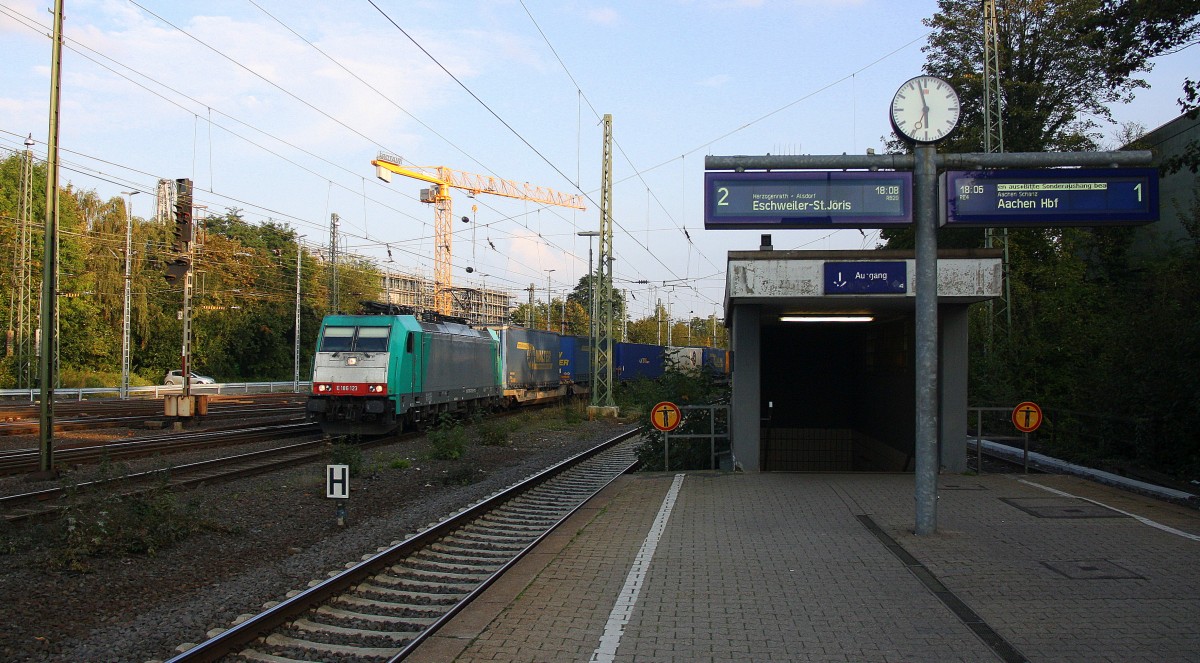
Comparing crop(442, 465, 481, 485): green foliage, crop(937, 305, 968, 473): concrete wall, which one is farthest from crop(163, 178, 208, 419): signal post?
crop(937, 305, 968, 473): concrete wall

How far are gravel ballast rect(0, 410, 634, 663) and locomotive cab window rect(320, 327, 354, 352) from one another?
5861 mm

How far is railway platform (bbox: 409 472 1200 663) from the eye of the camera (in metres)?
5.59

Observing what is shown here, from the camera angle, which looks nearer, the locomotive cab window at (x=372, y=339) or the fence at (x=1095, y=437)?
the fence at (x=1095, y=437)

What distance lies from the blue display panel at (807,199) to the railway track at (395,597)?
4.26 meters

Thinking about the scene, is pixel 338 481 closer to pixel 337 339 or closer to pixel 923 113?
pixel 923 113

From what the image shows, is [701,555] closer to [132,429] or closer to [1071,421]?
[1071,421]

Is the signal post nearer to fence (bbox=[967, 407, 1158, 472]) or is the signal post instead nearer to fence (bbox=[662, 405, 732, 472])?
fence (bbox=[662, 405, 732, 472])

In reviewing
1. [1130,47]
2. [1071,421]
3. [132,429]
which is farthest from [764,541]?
[132,429]

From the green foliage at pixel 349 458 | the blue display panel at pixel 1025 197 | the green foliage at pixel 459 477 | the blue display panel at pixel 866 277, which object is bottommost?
the green foliage at pixel 459 477

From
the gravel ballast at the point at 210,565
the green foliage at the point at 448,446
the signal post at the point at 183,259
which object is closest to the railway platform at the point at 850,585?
the gravel ballast at the point at 210,565

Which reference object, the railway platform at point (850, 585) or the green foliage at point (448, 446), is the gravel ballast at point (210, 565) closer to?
the railway platform at point (850, 585)

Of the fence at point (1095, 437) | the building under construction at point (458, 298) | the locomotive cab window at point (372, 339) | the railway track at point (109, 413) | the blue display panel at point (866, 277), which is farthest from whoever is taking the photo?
the building under construction at point (458, 298)

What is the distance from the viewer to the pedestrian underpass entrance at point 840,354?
39.1ft

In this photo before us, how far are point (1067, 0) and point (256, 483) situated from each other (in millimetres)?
30905
